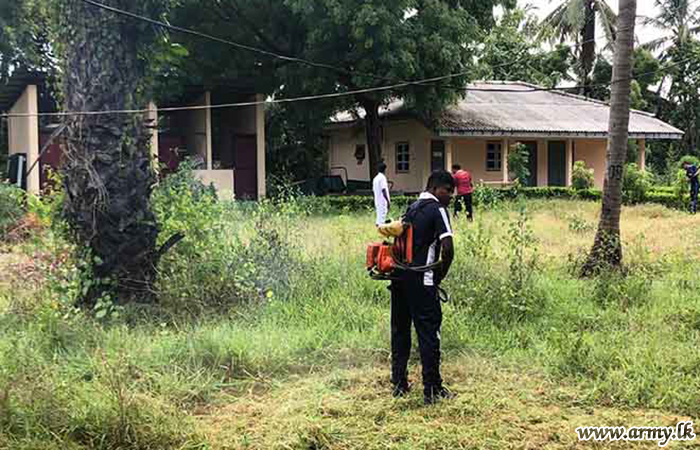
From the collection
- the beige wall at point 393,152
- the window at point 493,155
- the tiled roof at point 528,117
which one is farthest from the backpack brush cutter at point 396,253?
the window at point 493,155

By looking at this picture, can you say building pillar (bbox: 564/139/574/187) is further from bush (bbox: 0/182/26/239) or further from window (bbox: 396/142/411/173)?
bush (bbox: 0/182/26/239)

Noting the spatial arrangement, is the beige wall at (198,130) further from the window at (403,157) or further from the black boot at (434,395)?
the black boot at (434,395)

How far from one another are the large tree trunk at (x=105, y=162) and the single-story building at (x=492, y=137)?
56.2 ft

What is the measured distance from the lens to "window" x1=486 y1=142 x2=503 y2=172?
26.9 metres

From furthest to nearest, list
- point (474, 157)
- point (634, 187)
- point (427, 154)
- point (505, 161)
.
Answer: point (474, 157) → point (505, 161) → point (427, 154) → point (634, 187)

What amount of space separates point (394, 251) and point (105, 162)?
11.7ft

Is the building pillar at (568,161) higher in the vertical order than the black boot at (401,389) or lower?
higher

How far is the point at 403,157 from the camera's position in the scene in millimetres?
27125

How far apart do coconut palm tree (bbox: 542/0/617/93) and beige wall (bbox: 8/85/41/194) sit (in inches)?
910

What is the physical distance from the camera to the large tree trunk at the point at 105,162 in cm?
672

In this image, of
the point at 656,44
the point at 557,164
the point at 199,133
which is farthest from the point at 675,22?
the point at 199,133

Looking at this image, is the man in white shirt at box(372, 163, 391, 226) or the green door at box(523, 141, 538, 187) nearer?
the man in white shirt at box(372, 163, 391, 226)

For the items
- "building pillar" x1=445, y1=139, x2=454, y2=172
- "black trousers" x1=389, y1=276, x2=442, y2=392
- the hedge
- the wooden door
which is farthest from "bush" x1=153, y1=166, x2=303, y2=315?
"building pillar" x1=445, y1=139, x2=454, y2=172

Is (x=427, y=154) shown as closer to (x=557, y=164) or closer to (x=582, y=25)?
(x=557, y=164)
